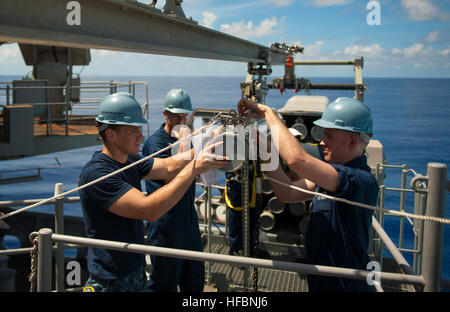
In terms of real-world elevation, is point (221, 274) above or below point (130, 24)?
below

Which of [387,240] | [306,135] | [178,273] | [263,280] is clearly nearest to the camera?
[387,240]

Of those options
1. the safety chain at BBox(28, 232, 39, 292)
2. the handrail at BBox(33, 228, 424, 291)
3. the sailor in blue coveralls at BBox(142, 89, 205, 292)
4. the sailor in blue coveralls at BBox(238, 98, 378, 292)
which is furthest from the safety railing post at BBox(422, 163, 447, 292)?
the safety chain at BBox(28, 232, 39, 292)

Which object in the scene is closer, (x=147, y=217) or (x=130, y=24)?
(x=147, y=217)

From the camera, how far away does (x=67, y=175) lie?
2348cm

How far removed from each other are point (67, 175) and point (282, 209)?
20367 mm

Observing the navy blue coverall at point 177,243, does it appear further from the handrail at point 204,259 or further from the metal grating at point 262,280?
the metal grating at point 262,280

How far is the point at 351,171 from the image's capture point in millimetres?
1914

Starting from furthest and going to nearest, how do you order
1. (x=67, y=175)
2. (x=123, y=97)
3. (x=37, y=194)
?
(x=67, y=175) < (x=37, y=194) < (x=123, y=97)

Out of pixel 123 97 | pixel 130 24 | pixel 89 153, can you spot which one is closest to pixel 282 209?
pixel 130 24

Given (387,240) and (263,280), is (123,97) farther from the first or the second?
(263,280)

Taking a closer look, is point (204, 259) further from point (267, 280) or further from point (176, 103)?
point (267, 280)

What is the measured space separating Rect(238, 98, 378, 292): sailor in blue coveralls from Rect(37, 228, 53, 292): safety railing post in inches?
51.7

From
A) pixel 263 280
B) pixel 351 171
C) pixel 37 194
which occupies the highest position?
pixel 351 171

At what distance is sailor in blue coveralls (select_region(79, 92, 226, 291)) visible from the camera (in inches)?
79.6
